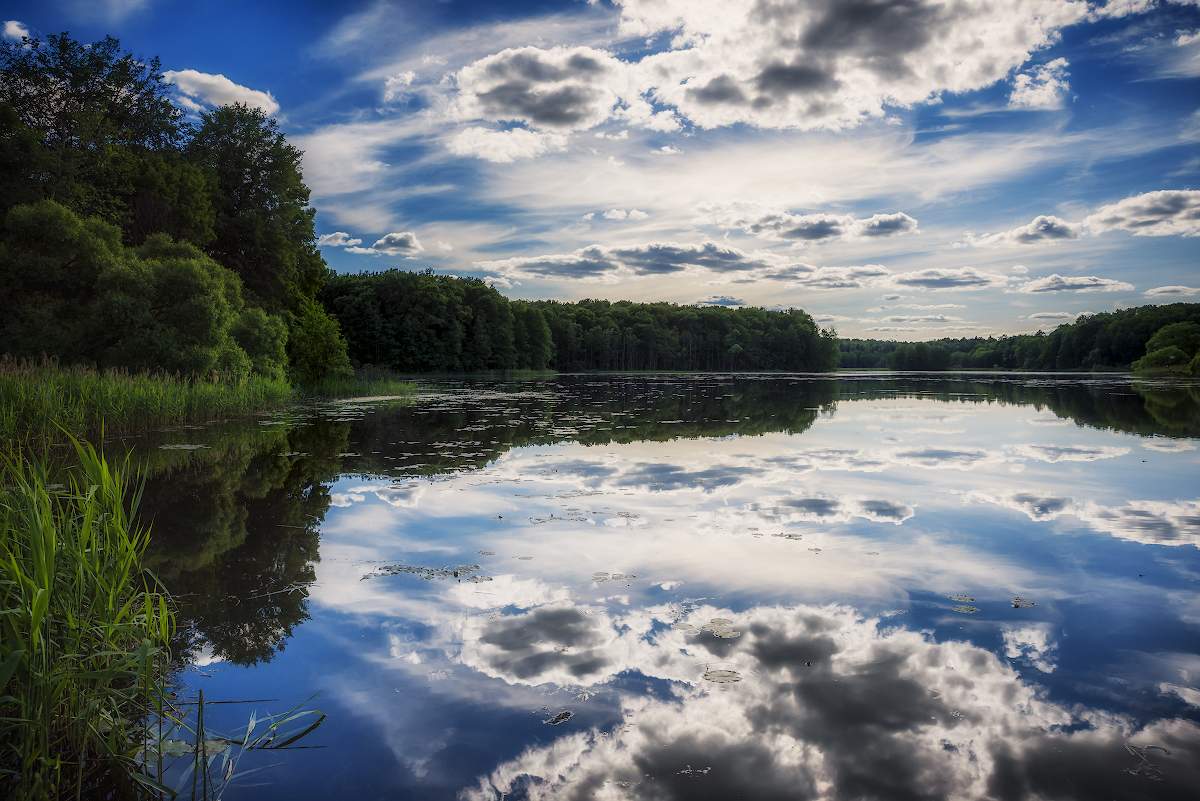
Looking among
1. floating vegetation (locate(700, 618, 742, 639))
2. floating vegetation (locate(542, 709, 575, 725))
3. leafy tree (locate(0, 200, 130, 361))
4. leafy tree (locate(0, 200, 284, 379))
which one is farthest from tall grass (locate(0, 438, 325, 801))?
leafy tree (locate(0, 200, 130, 361))

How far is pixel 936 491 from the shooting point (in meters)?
10.6

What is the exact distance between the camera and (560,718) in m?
3.87

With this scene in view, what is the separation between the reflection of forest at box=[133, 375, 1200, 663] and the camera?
19.1 feet

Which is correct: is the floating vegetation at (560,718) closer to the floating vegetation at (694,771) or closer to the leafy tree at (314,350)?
the floating vegetation at (694,771)

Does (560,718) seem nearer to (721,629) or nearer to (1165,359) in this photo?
(721,629)

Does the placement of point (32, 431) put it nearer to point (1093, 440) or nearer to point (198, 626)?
point (198, 626)

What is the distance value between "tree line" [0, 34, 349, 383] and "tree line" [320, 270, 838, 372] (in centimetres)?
3325

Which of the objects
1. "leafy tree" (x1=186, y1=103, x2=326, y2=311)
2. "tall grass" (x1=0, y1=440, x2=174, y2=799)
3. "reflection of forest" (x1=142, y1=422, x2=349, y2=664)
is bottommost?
"reflection of forest" (x1=142, y1=422, x2=349, y2=664)

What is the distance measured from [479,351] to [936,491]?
8024 cm

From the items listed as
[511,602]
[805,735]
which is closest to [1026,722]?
[805,735]

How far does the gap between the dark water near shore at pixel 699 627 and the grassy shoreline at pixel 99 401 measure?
13.6 feet

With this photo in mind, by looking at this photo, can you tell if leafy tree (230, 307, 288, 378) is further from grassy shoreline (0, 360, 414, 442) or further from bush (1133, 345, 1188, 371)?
bush (1133, 345, 1188, 371)

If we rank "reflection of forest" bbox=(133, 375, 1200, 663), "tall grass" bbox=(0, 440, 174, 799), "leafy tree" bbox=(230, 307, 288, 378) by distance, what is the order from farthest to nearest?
"leafy tree" bbox=(230, 307, 288, 378) → "reflection of forest" bbox=(133, 375, 1200, 663) → "tall grass" bbox=(0, 440, 174, 799)

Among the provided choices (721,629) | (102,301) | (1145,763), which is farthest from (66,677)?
(102,301)
